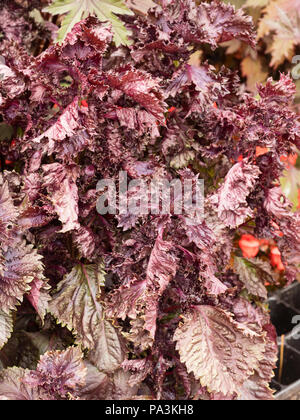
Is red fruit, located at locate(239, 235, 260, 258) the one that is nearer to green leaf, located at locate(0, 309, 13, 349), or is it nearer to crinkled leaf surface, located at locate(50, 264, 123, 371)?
crinkled leaf surface, located at locate(50, 264, 123, 371)

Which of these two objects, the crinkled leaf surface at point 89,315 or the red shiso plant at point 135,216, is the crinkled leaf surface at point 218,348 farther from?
the crinkled leaf surface at point 89,315

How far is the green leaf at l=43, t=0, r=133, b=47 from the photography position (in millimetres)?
974

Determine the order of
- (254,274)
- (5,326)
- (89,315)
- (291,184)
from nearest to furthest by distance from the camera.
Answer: (5,326) → (89,315) → (254,274) → (291,184)

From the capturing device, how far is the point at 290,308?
5.40 feet

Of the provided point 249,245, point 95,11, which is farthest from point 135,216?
point 249,245

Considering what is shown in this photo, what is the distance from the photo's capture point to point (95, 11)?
1008 mm

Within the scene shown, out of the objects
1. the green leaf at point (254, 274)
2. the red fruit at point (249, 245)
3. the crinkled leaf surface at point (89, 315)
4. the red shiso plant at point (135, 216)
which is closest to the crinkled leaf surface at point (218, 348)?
the red shiso plant at point (135, 216)

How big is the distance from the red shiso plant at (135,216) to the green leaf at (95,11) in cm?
3

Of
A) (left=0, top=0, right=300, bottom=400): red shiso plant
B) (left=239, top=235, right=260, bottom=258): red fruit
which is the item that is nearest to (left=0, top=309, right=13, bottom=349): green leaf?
(left=0, top=0, right=300, bottom=400): red shiso plant

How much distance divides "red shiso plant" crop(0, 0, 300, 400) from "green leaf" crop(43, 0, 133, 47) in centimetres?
3

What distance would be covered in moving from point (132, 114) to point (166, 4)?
25 cm

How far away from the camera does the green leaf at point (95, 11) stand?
0.97m

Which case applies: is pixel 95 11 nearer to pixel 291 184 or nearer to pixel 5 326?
pixel 5 326

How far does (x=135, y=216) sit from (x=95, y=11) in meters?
0.44
